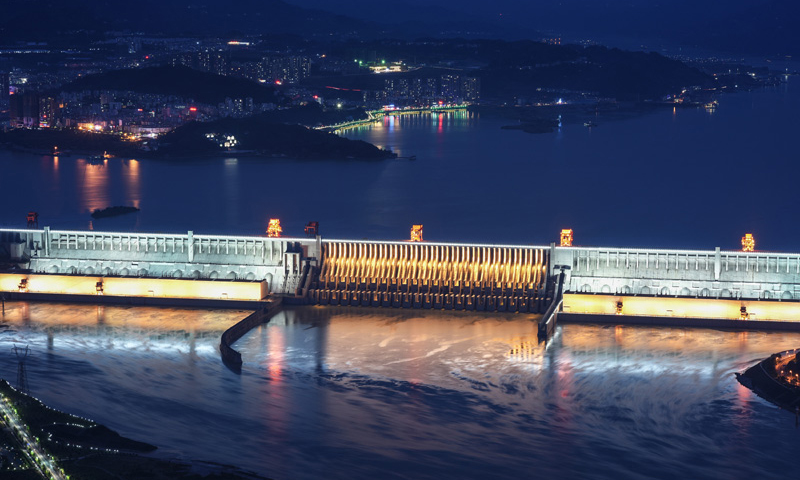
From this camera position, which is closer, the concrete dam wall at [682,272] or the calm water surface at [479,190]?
the concrete dam wall at [682,272]

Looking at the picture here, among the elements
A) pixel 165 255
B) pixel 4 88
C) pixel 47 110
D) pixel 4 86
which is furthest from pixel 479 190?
pixel 4 86

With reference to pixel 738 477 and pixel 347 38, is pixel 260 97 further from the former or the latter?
pixel 347 38

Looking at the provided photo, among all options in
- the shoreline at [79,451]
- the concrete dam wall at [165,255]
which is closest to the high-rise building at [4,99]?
the concrete dam wall at [165,255]

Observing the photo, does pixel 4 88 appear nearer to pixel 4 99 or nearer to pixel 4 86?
pixel 4 86

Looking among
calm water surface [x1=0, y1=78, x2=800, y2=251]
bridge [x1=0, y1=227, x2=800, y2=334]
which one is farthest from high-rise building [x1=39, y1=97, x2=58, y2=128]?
bridge [x1=0, y1=227, x2=800, y2=334]

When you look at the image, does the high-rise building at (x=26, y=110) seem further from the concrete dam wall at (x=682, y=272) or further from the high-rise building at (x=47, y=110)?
the concrete dam wall at (x=682, y=272)

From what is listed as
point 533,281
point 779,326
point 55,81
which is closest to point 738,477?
point 779,326
